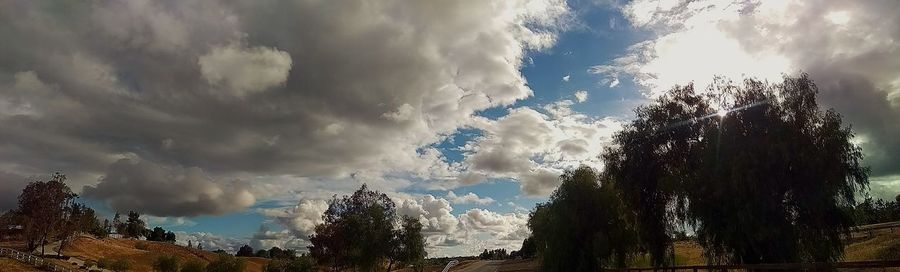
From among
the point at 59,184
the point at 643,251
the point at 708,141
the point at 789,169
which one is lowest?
the point at 643,251

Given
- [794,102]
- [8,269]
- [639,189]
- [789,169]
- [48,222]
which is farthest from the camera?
[48,222]

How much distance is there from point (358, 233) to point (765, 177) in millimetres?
55455

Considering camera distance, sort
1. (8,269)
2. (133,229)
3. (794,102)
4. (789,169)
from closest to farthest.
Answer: (789,169)
(794,102)
(8,269)
(133,229)

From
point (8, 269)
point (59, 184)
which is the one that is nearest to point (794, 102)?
point (8, 269)

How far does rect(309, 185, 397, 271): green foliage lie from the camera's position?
72.1 meters

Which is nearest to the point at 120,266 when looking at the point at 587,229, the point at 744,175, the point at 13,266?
the point at 13,266

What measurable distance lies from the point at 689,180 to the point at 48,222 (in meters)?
79.5

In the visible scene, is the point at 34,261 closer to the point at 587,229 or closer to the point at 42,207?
the point at 42,207

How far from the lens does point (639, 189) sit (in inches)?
1304

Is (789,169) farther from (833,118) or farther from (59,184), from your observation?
(59,184)

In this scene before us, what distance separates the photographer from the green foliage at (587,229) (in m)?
38.3

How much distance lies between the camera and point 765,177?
25.2 metres

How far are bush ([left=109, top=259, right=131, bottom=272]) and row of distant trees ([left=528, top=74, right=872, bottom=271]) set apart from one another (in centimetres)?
7079

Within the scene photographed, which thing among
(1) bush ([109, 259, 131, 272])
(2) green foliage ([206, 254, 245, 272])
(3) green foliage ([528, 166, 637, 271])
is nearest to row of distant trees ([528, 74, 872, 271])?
(3) green foliage ([528, 166, 637, 271])
